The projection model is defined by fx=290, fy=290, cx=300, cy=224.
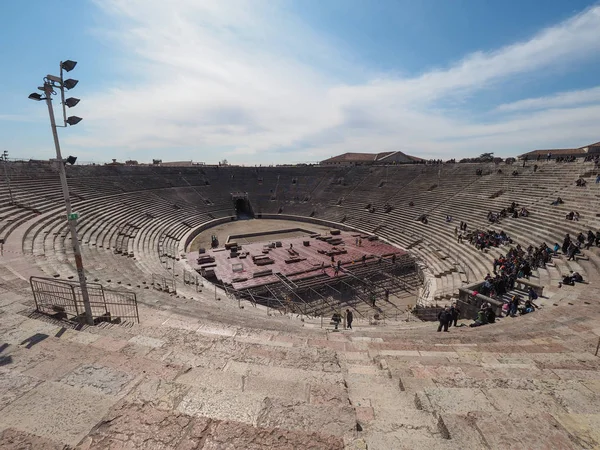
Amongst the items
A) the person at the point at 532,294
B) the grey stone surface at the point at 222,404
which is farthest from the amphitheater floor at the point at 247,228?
the grey stone surface at the point at 222,404

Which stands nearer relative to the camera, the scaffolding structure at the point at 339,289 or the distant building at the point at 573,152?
the scaffolding structure at the point at 339,289

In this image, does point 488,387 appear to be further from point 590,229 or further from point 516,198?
point 516,198

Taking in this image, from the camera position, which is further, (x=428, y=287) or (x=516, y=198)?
(x=516, y=198)

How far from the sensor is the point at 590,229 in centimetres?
1792

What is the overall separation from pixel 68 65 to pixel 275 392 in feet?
26.5

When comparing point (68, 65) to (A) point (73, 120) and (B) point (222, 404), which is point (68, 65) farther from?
(B) point (222, 404)

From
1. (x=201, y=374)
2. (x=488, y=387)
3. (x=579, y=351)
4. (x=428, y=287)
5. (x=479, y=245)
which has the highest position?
(x=201, y=374)

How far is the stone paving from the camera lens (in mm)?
3098

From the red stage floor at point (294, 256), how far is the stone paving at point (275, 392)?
15040 mm

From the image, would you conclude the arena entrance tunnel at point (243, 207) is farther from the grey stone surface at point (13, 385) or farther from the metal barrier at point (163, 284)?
the grey stone surface at point (13, 385)

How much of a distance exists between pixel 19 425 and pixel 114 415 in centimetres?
94

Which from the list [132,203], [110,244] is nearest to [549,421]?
[110,244]

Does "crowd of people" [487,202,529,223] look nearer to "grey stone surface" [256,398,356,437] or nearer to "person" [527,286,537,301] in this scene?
"person" [527,286,537,301]

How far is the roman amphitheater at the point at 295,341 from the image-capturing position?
3.26 m
